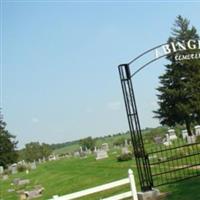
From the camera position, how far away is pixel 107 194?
13.9 meters

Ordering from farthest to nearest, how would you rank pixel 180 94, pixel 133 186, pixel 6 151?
pixel 6 151, pixel 180 94, pixel 133 186

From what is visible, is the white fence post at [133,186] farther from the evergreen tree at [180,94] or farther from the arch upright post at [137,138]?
the evergreen tree at [180,94]

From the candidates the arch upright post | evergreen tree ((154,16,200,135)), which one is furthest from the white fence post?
evergreen tree ((154,16,200,135))

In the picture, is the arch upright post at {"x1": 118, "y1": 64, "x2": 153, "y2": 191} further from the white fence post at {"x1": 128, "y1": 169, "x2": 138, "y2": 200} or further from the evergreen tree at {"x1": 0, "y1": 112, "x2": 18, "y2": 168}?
the evergreen tree at {"x1": 0, "y1": 112, "x2": 18, "y2": 168}

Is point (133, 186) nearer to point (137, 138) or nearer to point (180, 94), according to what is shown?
point (137, 138)

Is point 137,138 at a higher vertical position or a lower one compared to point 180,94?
lower

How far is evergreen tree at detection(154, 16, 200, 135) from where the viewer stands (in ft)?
139

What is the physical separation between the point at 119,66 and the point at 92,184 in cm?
787

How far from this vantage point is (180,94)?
139 ft

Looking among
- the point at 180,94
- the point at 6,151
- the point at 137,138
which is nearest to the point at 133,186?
the point at 137,138

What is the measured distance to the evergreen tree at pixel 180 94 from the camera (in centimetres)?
4241

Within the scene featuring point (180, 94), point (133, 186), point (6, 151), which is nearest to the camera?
point (133, 186)

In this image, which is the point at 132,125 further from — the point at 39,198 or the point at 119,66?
the point at 39,198

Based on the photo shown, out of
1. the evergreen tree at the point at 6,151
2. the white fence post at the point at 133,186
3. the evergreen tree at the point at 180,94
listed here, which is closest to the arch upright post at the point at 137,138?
the white fence post at the point at 133,186
